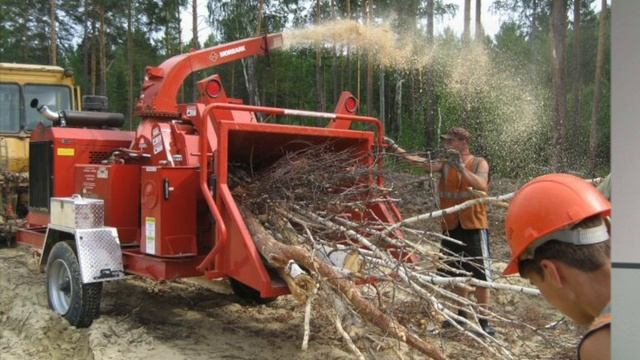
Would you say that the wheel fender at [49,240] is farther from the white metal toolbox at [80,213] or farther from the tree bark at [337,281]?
the tree bark at [337,281]

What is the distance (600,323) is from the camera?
4.70 ft

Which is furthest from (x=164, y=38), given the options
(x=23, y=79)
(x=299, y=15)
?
(x=23, y=79)

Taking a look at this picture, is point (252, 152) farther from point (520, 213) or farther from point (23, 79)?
point (23, 79)

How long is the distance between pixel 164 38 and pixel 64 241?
37.6 m

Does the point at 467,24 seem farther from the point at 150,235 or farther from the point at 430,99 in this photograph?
the point at 150,235

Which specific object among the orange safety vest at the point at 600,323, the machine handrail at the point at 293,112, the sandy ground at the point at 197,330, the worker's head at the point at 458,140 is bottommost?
the sandy ground at the point at 197,330

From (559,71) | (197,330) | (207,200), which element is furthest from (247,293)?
(559,71)

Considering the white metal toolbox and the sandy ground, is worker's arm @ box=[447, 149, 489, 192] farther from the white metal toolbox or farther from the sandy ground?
the white metal toolbox

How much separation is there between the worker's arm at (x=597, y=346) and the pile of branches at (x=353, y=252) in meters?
2.27

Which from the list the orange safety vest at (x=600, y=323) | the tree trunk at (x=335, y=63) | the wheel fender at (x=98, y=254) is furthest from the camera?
the tree trunk at (x=335, y=63)

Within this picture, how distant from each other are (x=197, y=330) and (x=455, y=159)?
2.78m

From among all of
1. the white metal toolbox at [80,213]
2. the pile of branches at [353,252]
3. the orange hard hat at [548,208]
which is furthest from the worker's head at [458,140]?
the orange hard hat at [548,208]

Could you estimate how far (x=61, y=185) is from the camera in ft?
21.3

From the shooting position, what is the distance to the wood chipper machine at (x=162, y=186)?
15.9ft
